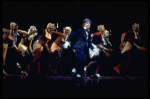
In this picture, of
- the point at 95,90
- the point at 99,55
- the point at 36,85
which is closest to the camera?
the point at 95,90

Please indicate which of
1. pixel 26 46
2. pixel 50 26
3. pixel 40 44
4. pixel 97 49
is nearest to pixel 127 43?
pixel 97 49

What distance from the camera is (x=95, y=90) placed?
3631 mm

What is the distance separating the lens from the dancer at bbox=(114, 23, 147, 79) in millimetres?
5344

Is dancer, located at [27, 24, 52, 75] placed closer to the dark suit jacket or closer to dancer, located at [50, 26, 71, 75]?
dancer, located at [50, 26, 71, 75]

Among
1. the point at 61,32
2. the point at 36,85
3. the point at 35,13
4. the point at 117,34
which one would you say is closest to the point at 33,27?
the point at 35,13

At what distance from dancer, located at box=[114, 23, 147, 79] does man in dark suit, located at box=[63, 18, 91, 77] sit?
116 cm

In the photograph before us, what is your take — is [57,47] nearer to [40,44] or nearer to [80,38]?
[40,44]

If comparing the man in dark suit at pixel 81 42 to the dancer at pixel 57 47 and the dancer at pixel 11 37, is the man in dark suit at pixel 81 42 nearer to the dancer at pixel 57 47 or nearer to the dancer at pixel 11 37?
the dancer at pixel 57 47

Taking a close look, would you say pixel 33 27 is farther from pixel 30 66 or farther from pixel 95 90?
pixel 95 90

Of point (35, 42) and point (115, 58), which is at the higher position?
point (35, 42)

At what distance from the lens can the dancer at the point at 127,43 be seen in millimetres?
5344

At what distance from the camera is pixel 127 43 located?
5352 mm

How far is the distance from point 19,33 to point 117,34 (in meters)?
3.16

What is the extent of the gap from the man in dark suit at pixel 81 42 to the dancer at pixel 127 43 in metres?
1.16
